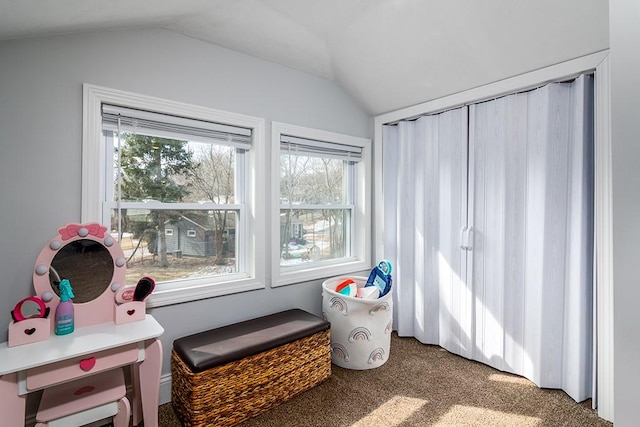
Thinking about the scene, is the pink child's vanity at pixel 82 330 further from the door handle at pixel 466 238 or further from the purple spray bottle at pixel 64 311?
the door handle at pixel 466 238

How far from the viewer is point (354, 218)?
3189 mm

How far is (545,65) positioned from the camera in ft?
6.51

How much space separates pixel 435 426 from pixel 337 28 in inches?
104

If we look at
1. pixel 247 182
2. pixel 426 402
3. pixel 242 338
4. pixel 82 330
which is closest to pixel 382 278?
pixel 426 402

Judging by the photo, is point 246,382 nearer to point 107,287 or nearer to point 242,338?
point 242,338

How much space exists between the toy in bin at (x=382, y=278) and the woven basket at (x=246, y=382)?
2.03ft

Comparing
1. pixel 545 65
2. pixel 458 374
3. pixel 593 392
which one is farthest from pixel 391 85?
pixel 593 392

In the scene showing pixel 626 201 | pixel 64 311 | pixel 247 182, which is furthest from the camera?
pixel 247 182

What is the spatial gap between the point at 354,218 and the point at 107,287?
2.16 metres

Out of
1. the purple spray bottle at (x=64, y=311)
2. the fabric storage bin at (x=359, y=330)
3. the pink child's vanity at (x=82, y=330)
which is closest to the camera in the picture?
the pink child's vanity at (x=82, y=330)

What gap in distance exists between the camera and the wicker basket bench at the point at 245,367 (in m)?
1.66

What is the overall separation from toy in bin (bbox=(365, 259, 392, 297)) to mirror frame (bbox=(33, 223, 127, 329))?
178 centimetres

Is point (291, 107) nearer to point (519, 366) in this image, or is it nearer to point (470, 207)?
point (470, 207)

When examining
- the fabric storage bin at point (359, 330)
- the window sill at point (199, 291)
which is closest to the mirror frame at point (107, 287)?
the window sill at point (199, 291)
